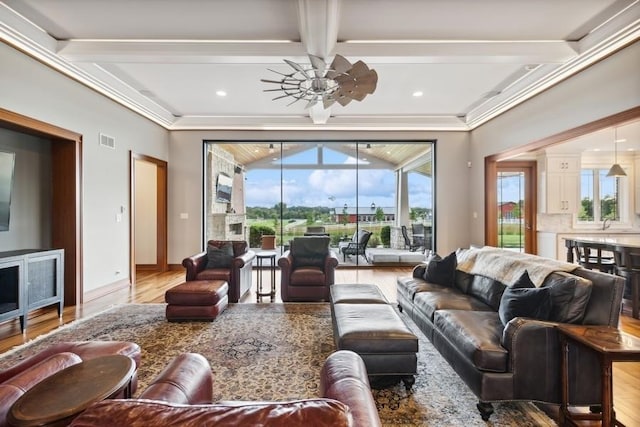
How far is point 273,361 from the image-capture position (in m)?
2.84

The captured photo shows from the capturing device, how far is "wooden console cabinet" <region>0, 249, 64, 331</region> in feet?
11.2

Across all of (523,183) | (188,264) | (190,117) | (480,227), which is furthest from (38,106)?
(523,183)

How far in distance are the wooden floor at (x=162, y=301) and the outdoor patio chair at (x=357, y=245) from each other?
1.61ft

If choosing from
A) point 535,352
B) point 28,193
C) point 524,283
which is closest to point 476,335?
point 535,352

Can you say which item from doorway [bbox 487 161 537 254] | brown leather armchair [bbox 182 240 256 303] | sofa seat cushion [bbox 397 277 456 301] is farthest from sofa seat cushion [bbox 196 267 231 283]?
doorway [bbox 487 161 537 254]

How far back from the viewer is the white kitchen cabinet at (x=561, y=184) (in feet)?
22.4

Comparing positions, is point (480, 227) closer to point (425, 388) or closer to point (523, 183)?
point (523, 183)

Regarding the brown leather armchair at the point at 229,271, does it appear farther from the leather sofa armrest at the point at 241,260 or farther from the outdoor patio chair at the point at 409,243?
the outdoor patio chair at the point at 409,243

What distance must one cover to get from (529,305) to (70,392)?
2.63 meters

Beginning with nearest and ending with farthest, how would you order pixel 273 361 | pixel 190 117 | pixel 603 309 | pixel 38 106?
pixel 603 309
pixel 273 361
pixel 38 106
pixel 190 117

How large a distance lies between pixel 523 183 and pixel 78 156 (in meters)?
8.76

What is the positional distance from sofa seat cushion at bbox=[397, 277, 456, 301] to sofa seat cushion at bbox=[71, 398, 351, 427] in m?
3.01

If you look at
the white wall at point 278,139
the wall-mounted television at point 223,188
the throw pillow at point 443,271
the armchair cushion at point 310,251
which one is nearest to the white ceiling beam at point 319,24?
the armchair cushion at point 310,251

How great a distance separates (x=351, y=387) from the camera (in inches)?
46.2
